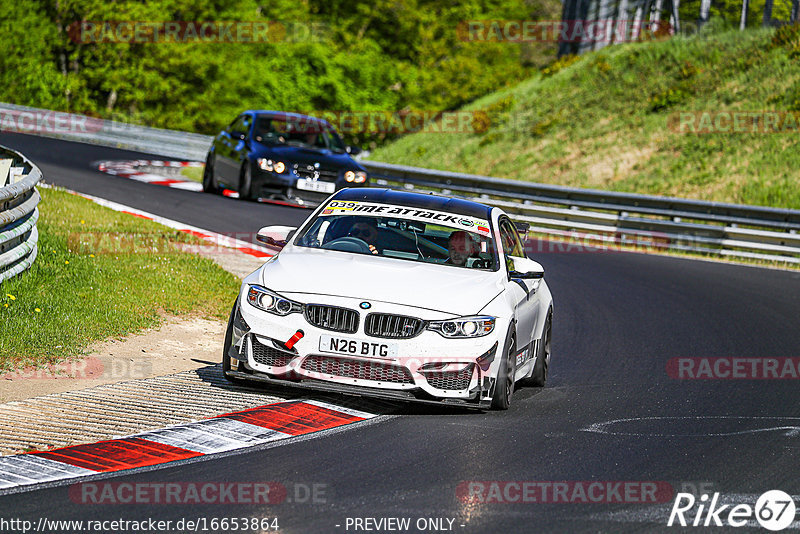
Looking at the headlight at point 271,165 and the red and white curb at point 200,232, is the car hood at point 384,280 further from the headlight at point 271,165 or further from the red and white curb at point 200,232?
the headlight at point 271,165

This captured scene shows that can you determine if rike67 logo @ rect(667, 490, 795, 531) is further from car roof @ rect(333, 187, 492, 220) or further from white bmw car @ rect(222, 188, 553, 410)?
car roof @ rect(333, 187, 492, 220)

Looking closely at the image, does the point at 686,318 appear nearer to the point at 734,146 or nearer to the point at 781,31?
the point at 734,146

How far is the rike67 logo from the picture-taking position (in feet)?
18.8

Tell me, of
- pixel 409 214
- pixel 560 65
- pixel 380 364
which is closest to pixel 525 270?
pixel 409 214

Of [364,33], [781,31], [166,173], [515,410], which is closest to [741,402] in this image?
[515,410]

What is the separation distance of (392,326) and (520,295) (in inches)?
55.0

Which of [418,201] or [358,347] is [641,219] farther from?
[358,347]

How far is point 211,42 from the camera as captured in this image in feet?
212

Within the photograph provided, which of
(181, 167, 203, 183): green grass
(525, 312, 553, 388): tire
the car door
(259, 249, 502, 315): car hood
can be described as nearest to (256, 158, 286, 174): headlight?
(181, 167, 203, 183): green grass

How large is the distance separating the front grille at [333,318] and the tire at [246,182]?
13.5 meters

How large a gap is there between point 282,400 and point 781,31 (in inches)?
1236

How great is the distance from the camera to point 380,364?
751 cm

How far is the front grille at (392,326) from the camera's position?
297 inches

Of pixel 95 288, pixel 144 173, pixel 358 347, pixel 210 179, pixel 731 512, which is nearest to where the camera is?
pixel 731 512
